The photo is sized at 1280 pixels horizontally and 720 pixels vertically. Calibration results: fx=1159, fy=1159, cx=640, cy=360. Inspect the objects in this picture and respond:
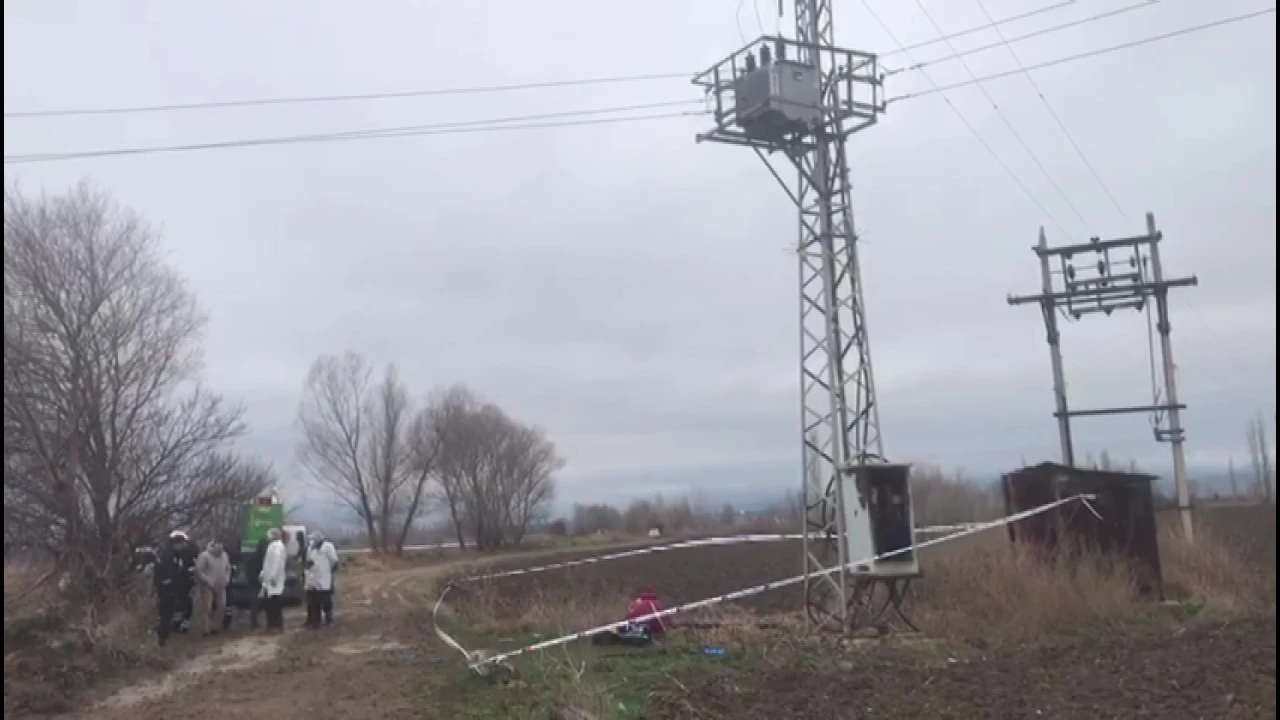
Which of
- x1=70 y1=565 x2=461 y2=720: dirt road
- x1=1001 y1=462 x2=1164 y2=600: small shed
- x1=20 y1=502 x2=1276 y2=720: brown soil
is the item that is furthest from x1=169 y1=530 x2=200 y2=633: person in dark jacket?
x1=1001 y1=462 x2=1164 y2=600: small shed

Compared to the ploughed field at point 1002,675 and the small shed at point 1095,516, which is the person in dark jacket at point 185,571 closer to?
the ploughed field at point 1002,675

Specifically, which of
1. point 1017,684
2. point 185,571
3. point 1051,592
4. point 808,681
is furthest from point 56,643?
point 1051,592

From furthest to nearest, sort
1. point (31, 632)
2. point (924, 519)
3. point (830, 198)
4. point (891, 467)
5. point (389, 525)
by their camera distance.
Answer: point (389, 525)
point (924, 519)
point (830, 198)
point (891, 467)
point (31, 632)

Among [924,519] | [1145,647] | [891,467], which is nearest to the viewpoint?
[1145,647]

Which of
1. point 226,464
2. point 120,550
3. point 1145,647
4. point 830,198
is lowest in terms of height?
point 1145,647

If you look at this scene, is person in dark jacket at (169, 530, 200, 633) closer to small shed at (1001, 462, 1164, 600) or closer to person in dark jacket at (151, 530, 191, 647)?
person in dark jacket at (151, 530, 191, 647)

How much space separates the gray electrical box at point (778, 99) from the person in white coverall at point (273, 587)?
35.5 feet

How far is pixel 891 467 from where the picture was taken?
58.1 ft

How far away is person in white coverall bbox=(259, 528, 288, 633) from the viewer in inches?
784

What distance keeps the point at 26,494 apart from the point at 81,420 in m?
2.28

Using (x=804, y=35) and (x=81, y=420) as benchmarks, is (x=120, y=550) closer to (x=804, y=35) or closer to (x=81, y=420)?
(x=81, y=420)

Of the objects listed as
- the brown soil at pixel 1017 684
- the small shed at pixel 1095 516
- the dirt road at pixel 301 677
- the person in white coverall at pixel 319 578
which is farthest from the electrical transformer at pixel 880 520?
the person in white coverall at pixel 319 578

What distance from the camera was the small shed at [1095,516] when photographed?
747 inches

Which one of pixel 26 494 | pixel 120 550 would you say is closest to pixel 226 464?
pixel 120 550
